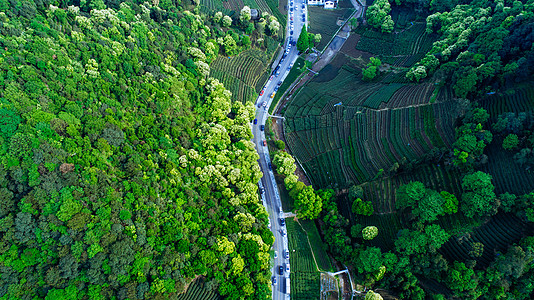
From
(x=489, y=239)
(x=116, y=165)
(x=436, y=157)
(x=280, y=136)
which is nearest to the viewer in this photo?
(x=489, y=239)

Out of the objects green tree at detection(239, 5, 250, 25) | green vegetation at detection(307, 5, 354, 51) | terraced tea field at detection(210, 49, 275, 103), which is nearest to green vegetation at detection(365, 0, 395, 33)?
green vegetation at detection(307, 5, 354, 51)

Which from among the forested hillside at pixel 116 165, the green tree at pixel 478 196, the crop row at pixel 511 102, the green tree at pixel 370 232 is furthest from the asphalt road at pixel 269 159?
the crop row at pixel 511 102

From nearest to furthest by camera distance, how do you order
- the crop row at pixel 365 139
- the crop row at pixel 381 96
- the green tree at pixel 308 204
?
the green tree at pixel 308 204
the crop row at pixel 365 139
the crop row at pixel 381 96

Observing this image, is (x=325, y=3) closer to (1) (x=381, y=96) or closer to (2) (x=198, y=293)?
(1) (x=381, y=96)

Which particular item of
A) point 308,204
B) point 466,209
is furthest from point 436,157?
point 308,204

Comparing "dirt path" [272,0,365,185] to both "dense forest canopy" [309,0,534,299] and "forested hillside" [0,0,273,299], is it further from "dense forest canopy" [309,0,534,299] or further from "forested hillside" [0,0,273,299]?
"dense forest canopy" [309,0,534,299]

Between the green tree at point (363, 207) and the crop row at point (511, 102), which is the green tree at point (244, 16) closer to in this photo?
the green tree at point (363, 207)
